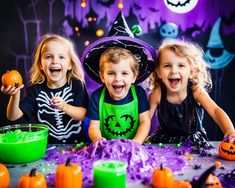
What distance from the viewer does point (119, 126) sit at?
197 centimetres

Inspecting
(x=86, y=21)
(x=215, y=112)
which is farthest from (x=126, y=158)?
(x=86, y=21)

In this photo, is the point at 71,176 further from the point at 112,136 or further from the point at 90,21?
the point at 90,21

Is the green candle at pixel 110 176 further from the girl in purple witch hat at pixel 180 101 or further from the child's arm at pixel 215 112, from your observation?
the girl in purple witch hat at pixel 180 101

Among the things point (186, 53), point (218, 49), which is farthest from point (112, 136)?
point (218, 49)

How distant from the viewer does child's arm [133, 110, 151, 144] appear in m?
1.82

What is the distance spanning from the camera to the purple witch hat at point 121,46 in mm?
1882

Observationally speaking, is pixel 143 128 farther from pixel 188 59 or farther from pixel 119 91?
pixel 188 59

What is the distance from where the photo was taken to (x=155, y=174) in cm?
123

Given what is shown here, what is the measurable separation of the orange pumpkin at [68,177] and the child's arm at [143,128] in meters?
0.63

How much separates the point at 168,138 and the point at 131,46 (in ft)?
2.07

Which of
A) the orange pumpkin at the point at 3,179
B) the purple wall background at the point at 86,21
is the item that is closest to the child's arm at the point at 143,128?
the orange pumpkin at the point at 3,179

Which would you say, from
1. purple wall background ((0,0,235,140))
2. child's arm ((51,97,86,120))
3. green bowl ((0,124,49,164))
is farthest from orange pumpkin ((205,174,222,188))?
purple wall background ((0,0,235,140))

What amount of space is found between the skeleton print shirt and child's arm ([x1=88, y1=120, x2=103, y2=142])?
0.77 ft

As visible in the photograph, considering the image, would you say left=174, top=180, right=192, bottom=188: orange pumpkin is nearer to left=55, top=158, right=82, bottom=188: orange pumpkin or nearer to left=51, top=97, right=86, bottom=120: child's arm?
left=55, top=158, right=82, bottom=188: orange pumpkin
